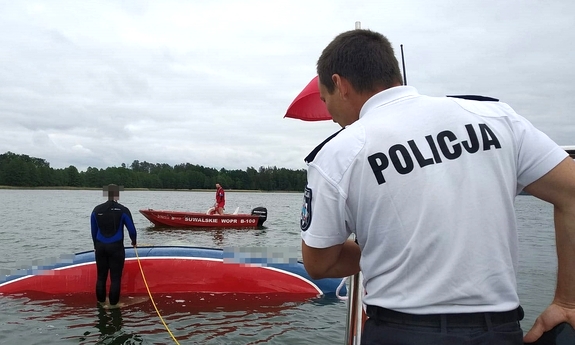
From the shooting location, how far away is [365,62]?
163cm

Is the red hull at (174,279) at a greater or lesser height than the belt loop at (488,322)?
lesser

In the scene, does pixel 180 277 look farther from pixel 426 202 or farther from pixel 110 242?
pixel 426 202

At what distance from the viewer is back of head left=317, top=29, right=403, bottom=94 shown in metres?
1.64

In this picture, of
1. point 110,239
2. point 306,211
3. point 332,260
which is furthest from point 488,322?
point 110,239

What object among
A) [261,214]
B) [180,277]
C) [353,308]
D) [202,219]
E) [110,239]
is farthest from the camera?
[261,214]

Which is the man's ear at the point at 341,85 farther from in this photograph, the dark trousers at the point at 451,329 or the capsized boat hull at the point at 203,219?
the capsized boat hull at the point at 203,219

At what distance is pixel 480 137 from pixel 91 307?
8.31 metres

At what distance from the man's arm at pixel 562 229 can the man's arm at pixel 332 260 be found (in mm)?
657

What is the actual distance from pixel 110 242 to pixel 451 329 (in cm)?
752

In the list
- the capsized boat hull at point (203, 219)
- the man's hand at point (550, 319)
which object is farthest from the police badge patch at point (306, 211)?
the capsized boat hull at point (203, 219)

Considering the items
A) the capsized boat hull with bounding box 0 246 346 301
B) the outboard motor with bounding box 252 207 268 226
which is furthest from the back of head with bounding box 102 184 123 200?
the outboard motor with bounding box 252 207 268 226

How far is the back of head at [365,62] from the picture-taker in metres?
1.64

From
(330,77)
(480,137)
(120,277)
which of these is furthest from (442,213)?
(120,277)

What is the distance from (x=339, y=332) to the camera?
25.4 feet
